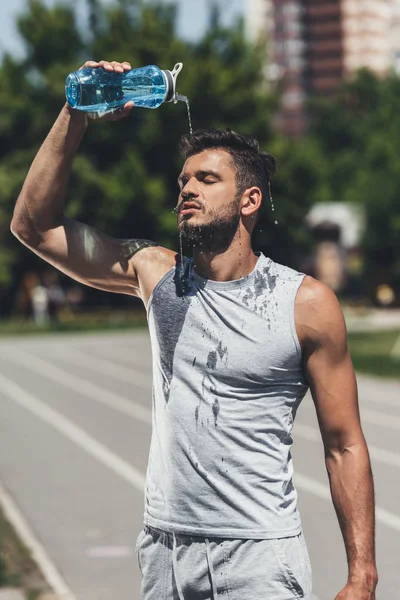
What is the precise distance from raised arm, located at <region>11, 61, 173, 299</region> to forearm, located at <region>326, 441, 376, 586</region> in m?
0.72

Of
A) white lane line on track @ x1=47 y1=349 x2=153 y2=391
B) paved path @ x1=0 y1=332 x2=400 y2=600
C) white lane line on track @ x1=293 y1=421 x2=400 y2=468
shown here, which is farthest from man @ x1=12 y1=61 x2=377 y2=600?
white lane line on track @ x1=47 y1=349 x2=153 y2=391

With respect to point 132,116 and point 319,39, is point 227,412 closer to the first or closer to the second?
point 132,116

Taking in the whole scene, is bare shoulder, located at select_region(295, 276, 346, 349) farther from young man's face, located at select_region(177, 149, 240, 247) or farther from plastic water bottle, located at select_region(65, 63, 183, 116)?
plastic water bottle, located at select_region(65, 63, 183, 116)

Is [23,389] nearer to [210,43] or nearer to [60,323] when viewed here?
[60,323]

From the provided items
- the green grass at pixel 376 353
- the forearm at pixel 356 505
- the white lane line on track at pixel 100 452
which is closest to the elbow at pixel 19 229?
the forearm at pixel 356 505

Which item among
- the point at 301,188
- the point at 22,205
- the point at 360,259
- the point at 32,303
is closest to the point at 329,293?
the point at 22,205

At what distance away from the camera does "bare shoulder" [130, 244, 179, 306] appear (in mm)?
3303

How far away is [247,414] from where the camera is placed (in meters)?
3.04

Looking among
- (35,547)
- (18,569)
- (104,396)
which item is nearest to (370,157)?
(104,396)

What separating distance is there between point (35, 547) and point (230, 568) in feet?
16.0

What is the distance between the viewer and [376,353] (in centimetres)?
2625

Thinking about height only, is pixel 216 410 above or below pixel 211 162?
below

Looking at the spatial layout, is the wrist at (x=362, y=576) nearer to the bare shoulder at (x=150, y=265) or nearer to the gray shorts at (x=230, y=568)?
the gray shorts at (x=230, y=568)

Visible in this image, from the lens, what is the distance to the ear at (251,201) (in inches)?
127
